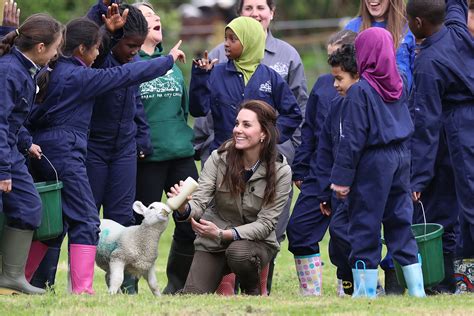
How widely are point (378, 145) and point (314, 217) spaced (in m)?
1.33

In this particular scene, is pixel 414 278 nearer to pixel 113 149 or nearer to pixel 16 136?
pixel 113 149

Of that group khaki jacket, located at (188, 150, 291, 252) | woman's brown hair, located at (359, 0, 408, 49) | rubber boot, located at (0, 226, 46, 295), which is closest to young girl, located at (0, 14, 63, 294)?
rubber boot, located at (0, 226, 46, 295)

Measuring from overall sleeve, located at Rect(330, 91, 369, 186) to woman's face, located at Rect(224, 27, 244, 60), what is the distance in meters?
1.73

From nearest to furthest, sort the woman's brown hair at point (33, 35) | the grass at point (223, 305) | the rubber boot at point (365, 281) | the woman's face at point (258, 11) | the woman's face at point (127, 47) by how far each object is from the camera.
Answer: the grass at point (223, 305)
the woman's brown hair at point (33, 35)
the rubber boot at point (365, 281)
the woman's face at point (127, 47)
the woman's face at point (258, 11)

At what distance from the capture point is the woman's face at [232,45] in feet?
32.9

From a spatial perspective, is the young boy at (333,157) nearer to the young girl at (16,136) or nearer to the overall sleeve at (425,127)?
the overall sleeve at (425,127)

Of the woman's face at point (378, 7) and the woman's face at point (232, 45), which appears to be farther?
the woman's face at point (378, 7)

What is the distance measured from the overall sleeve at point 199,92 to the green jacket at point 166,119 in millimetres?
171

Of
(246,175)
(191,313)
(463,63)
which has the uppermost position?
(463,63)

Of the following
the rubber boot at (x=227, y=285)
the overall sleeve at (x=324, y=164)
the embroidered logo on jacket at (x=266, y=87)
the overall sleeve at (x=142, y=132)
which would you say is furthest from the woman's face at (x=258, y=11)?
the rubber boot at (x=227, y=285)

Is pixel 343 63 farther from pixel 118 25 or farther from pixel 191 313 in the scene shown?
pixel 191 313

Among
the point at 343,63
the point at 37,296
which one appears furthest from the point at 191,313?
the point at 343,63

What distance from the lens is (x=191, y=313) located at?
7.61m

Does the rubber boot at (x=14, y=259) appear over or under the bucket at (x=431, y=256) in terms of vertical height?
over
